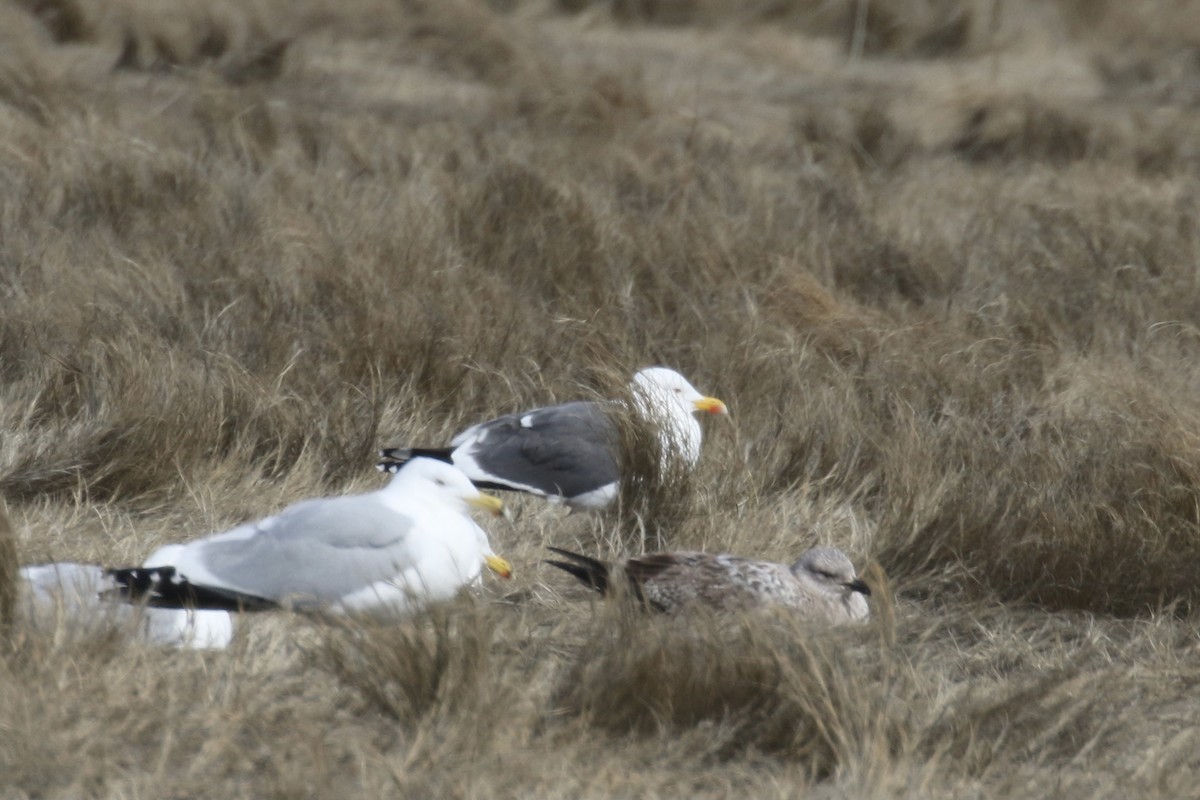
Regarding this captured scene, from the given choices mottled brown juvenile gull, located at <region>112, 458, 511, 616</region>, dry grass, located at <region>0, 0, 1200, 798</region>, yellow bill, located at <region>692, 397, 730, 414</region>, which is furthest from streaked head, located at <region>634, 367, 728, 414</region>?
mottled brown juvenile gull, located at <region>112, 458, 511, 616</region>

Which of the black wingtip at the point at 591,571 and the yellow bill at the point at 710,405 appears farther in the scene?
the yellow bill at the point at 710,405

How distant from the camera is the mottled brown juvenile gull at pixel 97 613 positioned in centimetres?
284

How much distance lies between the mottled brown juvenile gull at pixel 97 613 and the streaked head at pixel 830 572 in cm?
136

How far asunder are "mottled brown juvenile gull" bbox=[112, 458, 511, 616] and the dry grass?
124 mm

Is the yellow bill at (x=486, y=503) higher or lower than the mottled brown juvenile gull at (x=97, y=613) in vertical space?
lower

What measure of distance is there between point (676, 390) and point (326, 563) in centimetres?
164

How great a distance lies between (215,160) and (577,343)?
9.40 ft

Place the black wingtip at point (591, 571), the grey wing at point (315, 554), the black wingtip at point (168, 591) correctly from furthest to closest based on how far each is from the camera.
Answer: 1. the black wingtip at point (591, 571)
2. the grey wing at point (315, 554)
3. the black wingtip at point (168, 591)

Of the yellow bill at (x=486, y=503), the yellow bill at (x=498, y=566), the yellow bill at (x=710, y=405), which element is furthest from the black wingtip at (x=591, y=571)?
the yellow bill at (x=710, y=405)

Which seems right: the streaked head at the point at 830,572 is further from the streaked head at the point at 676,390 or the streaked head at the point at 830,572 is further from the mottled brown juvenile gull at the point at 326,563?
the streaked head at the point at 676,390

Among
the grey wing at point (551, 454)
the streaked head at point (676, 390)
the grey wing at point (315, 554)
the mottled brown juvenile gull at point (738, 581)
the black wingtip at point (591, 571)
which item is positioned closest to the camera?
the grey wing at point (315, 554)

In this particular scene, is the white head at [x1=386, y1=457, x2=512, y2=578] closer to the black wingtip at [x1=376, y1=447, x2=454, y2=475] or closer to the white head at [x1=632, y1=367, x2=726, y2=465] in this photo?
the black wingtip at [x1=376, y1=447, x2=454, y2=475]

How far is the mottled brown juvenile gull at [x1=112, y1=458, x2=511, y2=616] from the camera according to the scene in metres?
3.14

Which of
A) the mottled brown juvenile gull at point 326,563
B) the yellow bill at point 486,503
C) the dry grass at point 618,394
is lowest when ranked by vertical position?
the dry grass at point 618,394
